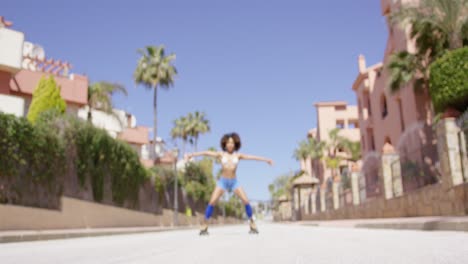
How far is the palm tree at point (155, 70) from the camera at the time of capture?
40.2m

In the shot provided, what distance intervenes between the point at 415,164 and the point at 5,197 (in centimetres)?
1246

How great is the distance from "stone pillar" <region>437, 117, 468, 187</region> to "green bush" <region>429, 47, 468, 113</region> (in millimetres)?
8848

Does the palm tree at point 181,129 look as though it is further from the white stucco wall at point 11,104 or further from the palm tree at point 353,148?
the white stucco wall at point 11,104

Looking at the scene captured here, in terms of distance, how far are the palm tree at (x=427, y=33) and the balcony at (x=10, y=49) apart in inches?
790

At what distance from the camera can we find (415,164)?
14.0 meters

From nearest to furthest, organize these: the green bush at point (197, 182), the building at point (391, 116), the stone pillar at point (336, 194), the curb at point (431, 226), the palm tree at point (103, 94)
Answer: the curb at point (431, 226) < the building at point (391, 116) < the stone pillar at point (336, 194) < the palm tree at point (103, 94) < the green bush at point (197, 182)

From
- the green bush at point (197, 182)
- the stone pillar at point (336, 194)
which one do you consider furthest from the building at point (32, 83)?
the stone pillar at point (336, 194)

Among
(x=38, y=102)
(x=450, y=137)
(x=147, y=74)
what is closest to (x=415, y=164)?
(x=450, y=137)

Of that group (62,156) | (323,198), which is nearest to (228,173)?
(62,156)

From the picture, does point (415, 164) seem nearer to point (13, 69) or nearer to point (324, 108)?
point (13, 69)

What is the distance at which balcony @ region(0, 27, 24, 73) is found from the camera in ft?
82.0

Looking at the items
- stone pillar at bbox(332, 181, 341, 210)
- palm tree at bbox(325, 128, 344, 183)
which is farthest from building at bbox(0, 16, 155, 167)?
palm tree at bbox(325, 128, 344, 183)

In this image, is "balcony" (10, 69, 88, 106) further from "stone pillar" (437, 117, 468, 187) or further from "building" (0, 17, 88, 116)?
"stone pillar" (437, 117, 468, 187)

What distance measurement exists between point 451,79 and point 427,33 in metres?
3.07
